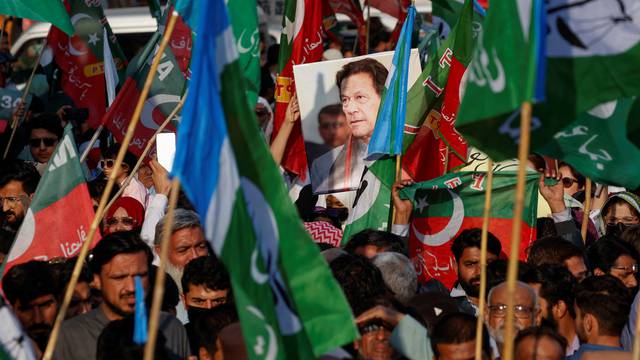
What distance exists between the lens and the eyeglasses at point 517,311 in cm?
646

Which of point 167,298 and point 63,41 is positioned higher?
point 63,41

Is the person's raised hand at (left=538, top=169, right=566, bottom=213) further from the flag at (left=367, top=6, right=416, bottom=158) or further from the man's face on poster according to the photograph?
the man's face on poster

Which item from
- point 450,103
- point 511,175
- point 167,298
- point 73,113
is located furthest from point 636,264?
point 73,113

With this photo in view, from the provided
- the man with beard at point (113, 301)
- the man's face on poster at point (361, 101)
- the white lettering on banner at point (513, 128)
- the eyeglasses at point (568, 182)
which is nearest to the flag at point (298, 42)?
the man's face on poster at point (361, 101)

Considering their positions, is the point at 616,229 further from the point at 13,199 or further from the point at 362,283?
the point at 13,199

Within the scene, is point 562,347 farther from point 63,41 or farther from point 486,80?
point 63,41

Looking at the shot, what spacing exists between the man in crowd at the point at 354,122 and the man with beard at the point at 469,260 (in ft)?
4.07

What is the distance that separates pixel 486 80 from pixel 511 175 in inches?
126

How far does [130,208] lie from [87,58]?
227cm

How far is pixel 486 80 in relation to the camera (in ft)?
17.7

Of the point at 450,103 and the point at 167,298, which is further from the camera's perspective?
the point at 450,103

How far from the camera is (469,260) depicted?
25.5ft

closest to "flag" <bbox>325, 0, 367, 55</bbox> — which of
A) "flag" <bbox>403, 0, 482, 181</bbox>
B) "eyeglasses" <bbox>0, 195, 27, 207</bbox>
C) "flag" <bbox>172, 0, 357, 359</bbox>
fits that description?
"flag" <bbox>403, 0, 482, 181</bbox>

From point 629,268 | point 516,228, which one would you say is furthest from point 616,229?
point 516,228
